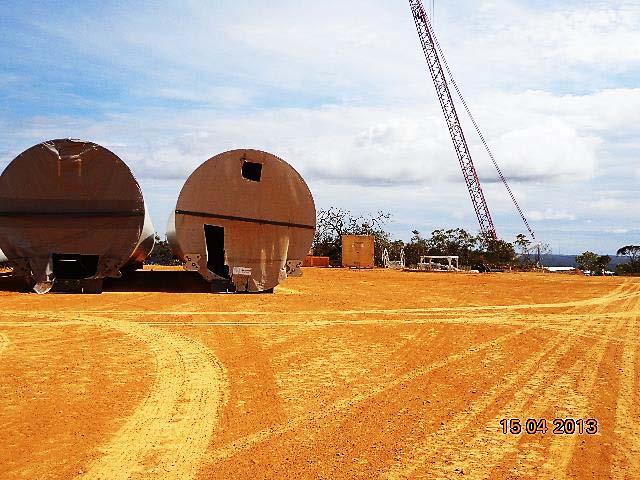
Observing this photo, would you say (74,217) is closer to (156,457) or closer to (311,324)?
(311,324)

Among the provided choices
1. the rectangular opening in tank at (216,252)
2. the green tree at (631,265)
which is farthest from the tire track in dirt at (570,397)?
the green tree at (631,265)

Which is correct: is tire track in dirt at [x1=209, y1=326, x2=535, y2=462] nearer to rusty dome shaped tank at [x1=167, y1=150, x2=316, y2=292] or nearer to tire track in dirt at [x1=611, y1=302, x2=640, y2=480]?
tire track in dirt at [x1=611, y1=302, x2=640, y2=480]

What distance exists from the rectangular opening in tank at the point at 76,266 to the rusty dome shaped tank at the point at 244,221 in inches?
108

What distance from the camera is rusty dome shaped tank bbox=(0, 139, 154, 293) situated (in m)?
16.8

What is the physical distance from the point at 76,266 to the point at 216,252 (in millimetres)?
4267

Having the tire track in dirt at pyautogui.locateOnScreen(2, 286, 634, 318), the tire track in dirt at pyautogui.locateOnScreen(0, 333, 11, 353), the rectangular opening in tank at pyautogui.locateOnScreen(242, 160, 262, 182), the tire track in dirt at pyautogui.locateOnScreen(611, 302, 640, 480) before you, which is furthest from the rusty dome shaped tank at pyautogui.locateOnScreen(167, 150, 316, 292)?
the tire track in dirt at pyautogui.locateOnScreen(611, 302, 640, 480)

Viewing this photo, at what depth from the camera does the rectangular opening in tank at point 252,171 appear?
57.2 feet

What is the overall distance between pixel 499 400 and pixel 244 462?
2.99 meters

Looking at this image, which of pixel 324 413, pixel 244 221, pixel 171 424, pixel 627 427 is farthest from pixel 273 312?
pixel 627 427

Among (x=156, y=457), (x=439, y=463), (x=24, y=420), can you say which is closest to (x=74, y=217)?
(x=24, y=420)

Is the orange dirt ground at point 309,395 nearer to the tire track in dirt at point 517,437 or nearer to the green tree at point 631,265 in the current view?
the tire track in dirt at point 517,437

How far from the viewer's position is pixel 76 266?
58.9 feet

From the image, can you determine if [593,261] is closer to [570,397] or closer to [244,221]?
[244,221]

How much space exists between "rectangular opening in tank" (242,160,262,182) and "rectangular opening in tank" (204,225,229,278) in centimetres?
181
